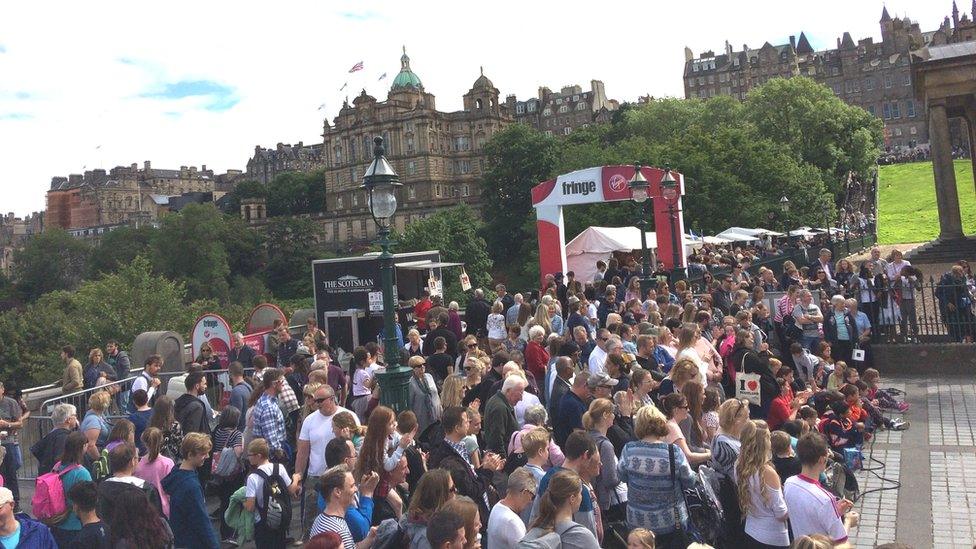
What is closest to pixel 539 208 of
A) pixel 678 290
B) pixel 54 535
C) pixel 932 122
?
pixel 678 290

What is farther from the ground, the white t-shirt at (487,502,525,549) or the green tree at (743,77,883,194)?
the green tree at (743,77,883,194)

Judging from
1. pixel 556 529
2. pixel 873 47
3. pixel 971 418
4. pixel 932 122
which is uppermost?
pixel 873 47

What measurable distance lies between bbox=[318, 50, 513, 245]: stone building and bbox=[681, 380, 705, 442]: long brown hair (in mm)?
122319

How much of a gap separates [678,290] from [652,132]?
78845 mm

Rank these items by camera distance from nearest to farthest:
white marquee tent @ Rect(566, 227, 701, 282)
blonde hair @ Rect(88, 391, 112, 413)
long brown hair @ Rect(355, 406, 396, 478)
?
long brown hair @ Rect(355, 406, 396, 478), blonde hair @ Rect(88, 391, 112, 413), white marquee tent @ Rect(566, 227, 701, 282)

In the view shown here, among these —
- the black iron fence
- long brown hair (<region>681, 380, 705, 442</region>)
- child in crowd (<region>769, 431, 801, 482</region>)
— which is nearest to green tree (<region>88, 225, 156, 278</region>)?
the black iron fence

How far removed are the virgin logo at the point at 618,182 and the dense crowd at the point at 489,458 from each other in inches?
482

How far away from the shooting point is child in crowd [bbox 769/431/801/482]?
7.02 meters

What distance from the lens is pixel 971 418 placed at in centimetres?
1298

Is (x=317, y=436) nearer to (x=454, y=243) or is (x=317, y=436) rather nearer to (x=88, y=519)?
(x=88, y=519)

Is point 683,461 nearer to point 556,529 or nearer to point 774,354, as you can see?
point 556,529

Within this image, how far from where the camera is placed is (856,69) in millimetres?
139875

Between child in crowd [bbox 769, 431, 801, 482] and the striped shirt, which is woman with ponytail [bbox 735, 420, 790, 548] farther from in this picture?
the striped shirt

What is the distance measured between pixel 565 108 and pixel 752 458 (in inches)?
6195
